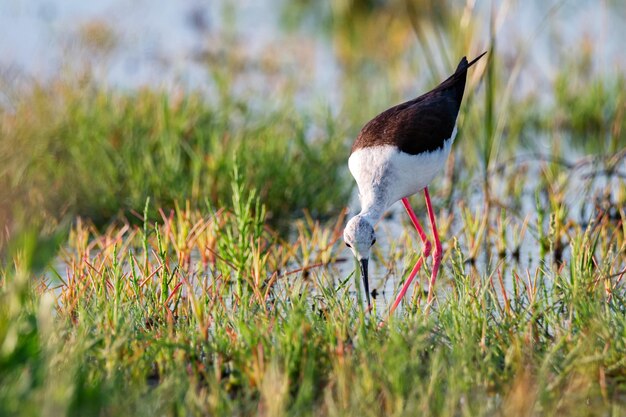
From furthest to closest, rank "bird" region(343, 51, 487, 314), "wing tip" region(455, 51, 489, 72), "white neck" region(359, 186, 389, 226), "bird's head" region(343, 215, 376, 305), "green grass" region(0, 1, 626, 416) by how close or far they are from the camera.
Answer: "wing tip" region(455, 51, 489, 72), "white neck" region(359, 186, 389, 226), "bird" region(343, 51, 487, 314), "bird's head" region(343, 215, 376, 305), "green grass" region(0, 1, 626, 416)

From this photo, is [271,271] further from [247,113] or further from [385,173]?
[247,113]

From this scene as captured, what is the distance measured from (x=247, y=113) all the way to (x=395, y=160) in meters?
3.16

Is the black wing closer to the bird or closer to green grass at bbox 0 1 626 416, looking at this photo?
the bird

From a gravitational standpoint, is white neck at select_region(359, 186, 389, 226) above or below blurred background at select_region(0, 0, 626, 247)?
below

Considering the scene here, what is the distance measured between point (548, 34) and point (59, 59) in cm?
614

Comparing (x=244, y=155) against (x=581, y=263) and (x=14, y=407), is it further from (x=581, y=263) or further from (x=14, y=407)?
(x=14, y=407)

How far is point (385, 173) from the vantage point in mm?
4762

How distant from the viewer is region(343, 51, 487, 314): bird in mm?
4594

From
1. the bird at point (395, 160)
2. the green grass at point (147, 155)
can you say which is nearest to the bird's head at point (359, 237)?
the bird at point (395, 160)

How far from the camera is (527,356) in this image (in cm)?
338

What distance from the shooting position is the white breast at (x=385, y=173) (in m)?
4.76

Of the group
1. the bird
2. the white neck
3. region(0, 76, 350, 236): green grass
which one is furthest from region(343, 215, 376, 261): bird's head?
region(0, 76, 350, 236): green grass

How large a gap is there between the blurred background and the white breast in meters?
0.66

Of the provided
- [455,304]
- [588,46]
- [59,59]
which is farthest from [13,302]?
[588,46]
